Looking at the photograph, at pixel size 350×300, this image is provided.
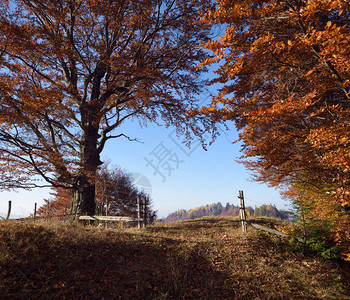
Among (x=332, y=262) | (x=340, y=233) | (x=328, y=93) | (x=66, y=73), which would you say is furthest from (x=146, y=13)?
(x=332, y=262)

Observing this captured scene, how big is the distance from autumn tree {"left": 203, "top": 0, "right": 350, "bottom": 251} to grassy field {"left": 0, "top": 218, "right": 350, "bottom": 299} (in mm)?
2945

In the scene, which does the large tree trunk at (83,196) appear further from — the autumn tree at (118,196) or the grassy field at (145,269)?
the autumn tree at (118,196)

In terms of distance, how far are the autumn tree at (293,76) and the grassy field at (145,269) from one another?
2945 millimetres

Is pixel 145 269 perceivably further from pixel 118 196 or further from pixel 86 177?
pixel 118 196

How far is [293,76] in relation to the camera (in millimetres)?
6953

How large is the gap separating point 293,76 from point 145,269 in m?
8.02

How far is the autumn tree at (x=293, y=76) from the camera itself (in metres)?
5.63

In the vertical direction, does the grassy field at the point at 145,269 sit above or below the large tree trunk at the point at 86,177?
below

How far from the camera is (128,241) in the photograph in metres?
8.35

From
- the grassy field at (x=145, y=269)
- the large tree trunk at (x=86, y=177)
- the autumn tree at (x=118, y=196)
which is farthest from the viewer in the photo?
the autumn tree at (x=118, y=196)

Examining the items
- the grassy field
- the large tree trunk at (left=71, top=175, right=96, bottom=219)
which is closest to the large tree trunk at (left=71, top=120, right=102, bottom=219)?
the large tree trunk at (left=71, top=175, right=96, bottom=219)

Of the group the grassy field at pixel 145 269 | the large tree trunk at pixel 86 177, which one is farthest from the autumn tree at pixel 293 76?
the large tree trunk at pixel 86 177

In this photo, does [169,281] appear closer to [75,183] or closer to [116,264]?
[116,264]

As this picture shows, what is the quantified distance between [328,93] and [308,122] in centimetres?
146
